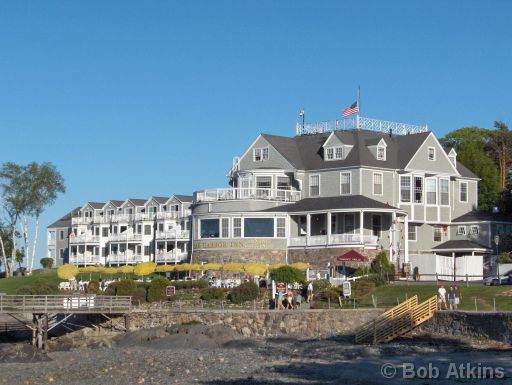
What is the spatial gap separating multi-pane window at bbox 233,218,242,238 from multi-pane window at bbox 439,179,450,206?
1461 centimetres

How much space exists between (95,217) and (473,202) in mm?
37804

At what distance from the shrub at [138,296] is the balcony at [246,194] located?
473 inches

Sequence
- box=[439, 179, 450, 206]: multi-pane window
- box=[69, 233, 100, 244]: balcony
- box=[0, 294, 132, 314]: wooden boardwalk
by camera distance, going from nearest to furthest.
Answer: box=[0, 294, 132, 314]: wooden boardwalk, box=[439, 179, 450, 206]: multi-pane window, box=[69, 233, 100, 244]: balcony

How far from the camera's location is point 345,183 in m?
69.1

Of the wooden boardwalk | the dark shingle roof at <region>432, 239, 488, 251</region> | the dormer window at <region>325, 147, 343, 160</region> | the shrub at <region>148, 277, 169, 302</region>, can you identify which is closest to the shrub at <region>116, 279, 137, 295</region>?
the shrub at <region>148, 277, 169, 302</region>

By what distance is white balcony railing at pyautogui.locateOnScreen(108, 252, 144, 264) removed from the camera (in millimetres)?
85750

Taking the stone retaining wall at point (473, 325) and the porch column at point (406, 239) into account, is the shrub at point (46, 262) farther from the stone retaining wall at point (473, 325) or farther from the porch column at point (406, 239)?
the stone retaining wall at point (473, 325)

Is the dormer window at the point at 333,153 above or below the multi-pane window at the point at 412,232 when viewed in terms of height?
above

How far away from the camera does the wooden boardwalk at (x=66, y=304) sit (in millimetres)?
51284

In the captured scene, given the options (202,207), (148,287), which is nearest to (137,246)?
(202,207)

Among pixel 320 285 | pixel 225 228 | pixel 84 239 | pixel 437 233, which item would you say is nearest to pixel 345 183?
pixel 437 233

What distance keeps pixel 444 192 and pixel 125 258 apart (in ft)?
97.8

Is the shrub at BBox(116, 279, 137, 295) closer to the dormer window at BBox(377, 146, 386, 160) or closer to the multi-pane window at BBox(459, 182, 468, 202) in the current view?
the dormer window at BBox(377, 146, 386, 160)

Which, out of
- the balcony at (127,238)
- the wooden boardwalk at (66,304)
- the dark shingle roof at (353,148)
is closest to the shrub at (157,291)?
the wooden boardwalk at (66,304)
